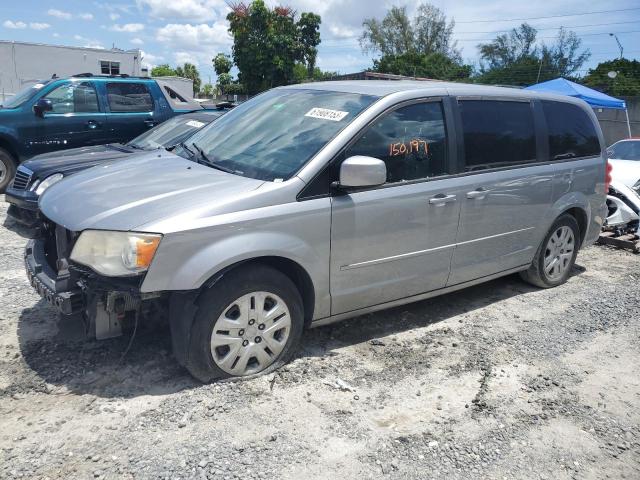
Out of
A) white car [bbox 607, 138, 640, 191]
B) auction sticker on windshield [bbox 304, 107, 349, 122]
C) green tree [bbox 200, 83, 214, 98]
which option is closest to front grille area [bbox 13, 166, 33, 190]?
auction sticker on windshield [bbox 304, 107, 349, 122]

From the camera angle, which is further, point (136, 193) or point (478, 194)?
point (478, 194)

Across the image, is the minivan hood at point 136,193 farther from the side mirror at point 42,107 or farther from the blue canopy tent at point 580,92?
the blue canopy tent at point 580,92

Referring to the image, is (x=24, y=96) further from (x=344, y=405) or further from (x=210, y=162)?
(x=344, y=405)

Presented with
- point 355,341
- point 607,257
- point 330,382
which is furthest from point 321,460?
point 607,257

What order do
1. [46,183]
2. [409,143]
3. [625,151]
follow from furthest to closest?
1. [625,151]
2. [46,183]
3. [409,143]

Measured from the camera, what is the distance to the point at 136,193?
3.40 meters

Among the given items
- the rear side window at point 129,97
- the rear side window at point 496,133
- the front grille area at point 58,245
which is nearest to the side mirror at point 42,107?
the rear side window at point 129,97

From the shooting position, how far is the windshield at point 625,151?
35.0 ft

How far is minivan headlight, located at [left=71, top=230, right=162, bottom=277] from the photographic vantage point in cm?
301

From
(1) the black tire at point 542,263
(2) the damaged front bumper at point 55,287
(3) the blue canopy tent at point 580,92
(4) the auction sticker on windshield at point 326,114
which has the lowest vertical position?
(1) the black tire at point 542,263

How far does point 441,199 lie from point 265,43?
31.6 metres

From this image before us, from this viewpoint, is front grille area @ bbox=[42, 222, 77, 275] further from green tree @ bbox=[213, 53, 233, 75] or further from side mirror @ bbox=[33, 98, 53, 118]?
green tree @ bbox=[213, 53, 233, 75]

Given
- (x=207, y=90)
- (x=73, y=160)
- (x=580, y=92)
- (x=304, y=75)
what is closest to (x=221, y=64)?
(x=304, y=75)

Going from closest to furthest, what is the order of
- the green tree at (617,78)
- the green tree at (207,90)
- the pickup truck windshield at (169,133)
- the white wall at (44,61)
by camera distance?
the pickup truck windshield at (169,133), the white wall at (44,61), the green tree at (617,78), the green tree at (207,90)
